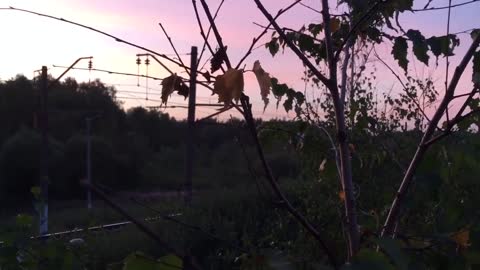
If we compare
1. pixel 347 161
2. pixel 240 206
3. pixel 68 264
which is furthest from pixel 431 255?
pixel 240 206

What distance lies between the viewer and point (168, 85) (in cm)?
176

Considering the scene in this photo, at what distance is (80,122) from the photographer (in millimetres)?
62750

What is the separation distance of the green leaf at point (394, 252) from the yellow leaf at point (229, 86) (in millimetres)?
401

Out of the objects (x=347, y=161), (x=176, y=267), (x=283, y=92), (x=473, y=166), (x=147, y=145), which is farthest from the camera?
(x=147, y=145)

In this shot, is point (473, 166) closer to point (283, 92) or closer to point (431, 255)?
point (431, 255)

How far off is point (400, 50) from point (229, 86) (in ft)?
2.71

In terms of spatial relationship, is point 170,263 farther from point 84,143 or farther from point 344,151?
point 84,143

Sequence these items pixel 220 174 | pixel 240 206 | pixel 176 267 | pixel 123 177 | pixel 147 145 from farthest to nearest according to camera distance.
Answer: pixel 147 145 → pixel 123 177 → pixel 220 174 → pixel 240 206 → pixel 176 267

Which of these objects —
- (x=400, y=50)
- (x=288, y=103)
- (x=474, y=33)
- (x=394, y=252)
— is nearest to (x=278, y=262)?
(x=394, y=252)

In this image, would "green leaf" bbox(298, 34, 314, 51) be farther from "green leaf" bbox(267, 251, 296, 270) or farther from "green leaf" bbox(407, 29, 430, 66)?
"green leaf" bbox(267, 251, 296, 270)

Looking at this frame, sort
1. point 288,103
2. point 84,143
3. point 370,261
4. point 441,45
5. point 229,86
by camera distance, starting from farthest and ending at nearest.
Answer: point 84,143, point 288,103, point 441,45, point 229,86, point 370,261

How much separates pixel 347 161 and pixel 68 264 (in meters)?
1.00

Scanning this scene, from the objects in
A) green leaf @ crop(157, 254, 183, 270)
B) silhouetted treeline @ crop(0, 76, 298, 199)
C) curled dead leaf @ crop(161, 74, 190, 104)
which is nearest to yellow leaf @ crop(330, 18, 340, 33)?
Result: curled dead leaf @ crop(161, 74, 190, 104)

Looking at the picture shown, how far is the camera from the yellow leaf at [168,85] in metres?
1.76
